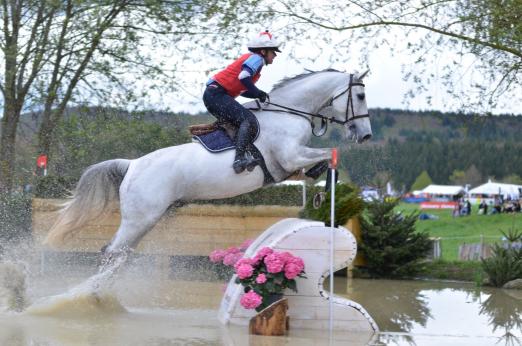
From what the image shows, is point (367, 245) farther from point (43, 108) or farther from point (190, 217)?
point (43, 108)

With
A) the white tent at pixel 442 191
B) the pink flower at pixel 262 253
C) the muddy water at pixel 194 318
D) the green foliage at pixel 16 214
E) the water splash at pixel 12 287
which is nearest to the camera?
the muddy water at pixel 194 318

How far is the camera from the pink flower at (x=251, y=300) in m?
6.62

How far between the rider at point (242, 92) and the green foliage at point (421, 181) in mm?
Result: 78160

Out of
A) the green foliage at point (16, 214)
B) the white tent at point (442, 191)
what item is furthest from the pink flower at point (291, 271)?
the white tent at point (442, 191)

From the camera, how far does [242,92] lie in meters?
7.11

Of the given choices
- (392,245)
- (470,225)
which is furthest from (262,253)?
(470,225)

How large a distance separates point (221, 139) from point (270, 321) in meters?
1.55

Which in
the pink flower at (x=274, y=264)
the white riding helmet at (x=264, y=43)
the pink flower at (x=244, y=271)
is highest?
the white riding helmet at (x=264, y=43)

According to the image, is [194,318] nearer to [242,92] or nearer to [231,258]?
[231,258]

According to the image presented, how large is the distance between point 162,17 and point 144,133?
1612 millimetres

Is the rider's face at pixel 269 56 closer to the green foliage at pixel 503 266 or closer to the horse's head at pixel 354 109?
the horse's head at pixel 354 109

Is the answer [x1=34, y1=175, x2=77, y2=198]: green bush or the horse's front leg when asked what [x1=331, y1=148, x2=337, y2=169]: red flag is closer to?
the horse's front leg

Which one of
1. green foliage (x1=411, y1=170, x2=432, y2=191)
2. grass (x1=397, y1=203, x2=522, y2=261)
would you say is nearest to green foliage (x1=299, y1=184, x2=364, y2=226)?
grass (x1=397, y1=203, x2=522, y2=261)

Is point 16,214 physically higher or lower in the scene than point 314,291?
higher
